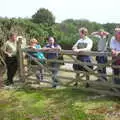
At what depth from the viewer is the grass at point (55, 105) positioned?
862cm

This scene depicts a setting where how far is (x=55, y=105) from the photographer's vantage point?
952 centimetres

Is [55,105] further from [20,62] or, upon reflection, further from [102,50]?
[20,62]

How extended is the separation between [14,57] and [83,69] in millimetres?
2480

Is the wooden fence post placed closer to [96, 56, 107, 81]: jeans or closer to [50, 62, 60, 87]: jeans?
[50, 62, 60, 87]: jeans

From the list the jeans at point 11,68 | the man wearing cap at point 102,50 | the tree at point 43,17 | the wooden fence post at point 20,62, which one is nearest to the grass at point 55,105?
the man wearing cap at point 102,50

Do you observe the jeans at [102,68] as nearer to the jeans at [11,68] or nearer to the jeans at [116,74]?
the jeans at [116,74]

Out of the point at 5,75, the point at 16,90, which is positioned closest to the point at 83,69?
the point at 16,90

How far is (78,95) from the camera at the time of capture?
407 inches

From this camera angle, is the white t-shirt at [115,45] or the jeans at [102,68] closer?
the white t-shirt at [115,45]

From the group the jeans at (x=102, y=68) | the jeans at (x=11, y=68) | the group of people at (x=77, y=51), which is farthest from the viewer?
the jeans at (x=11, y=68)

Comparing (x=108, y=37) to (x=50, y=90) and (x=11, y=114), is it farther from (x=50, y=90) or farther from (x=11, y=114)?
(x=11, y=114)

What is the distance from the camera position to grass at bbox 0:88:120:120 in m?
8.62

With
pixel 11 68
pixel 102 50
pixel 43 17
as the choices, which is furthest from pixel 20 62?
pixel 43 17

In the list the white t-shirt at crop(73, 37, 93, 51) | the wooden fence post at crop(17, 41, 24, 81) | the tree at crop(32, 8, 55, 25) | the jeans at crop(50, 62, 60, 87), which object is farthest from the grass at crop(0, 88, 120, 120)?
the tree at crop(32, 8, 55, 25)
